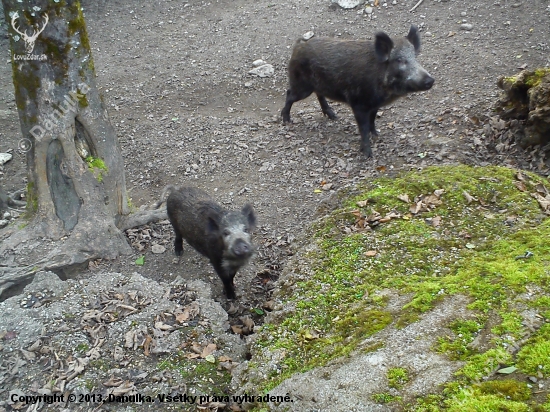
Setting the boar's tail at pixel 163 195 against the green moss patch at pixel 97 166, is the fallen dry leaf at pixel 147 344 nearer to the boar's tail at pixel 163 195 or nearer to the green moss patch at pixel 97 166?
the green moss patch at pixel 97 166

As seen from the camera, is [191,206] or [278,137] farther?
[278,137]

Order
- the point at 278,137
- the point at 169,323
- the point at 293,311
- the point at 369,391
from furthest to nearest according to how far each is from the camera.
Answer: the point at 278,137 < the point at 169,323 < the point at 293,311 < the point at 369,391

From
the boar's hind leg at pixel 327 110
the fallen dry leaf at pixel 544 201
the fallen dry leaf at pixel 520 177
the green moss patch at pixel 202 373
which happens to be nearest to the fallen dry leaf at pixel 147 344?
the green moss patch at pixel 202 373

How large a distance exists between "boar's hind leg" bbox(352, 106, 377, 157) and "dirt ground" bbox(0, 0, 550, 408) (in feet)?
0.53

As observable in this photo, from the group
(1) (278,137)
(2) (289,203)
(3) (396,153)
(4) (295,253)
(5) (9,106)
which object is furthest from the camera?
(5) (9,106)

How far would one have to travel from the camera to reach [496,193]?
500 cm

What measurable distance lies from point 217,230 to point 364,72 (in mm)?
4108

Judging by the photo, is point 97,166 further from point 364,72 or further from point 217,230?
point 364,72

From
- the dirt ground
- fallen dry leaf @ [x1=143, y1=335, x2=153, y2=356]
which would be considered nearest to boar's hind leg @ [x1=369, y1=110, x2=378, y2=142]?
the dirt ground

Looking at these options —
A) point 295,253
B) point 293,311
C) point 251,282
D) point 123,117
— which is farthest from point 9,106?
point 293,311

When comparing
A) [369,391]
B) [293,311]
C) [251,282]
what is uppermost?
[369,391]

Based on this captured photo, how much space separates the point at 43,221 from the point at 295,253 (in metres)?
3.17

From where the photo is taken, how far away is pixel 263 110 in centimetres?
1027

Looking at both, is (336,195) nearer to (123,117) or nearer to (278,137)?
(278,137)
